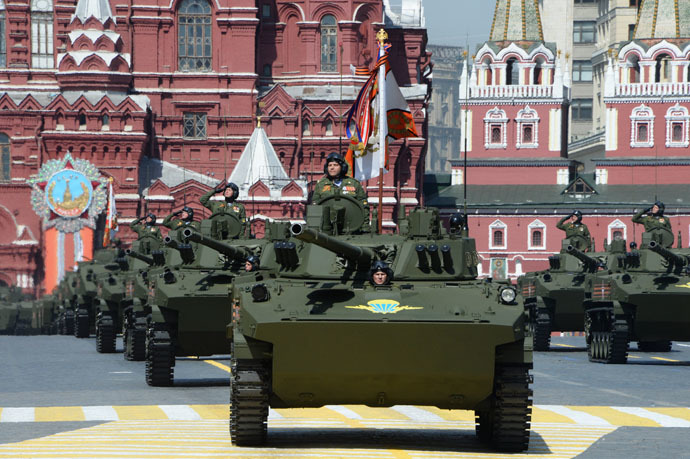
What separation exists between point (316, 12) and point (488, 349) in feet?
253

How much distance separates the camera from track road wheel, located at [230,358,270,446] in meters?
14.7

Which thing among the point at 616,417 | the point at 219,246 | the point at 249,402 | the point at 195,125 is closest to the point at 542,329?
the point at 219,246

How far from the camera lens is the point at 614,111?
105562 mm

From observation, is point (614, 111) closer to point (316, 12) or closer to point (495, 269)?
point (495, 269)

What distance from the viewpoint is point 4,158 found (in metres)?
88.4

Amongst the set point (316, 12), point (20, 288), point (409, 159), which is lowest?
point (20, 288)

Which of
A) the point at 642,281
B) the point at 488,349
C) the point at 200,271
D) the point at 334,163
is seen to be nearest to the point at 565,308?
the point at 642,281

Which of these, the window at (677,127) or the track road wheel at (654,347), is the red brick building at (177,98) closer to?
the window at (677,127)

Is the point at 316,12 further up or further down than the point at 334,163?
further up

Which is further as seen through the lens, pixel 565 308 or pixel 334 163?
pixel 565 308

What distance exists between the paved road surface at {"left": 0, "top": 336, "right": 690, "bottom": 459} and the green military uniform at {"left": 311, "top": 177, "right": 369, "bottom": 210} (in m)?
2.50

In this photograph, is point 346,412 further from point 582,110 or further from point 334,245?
point 582,110

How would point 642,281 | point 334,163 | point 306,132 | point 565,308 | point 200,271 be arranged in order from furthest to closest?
point 306,132 → point 565,308 → point 642,281 → point 200,271 → point 334,163

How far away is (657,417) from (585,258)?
18544 millimetres
